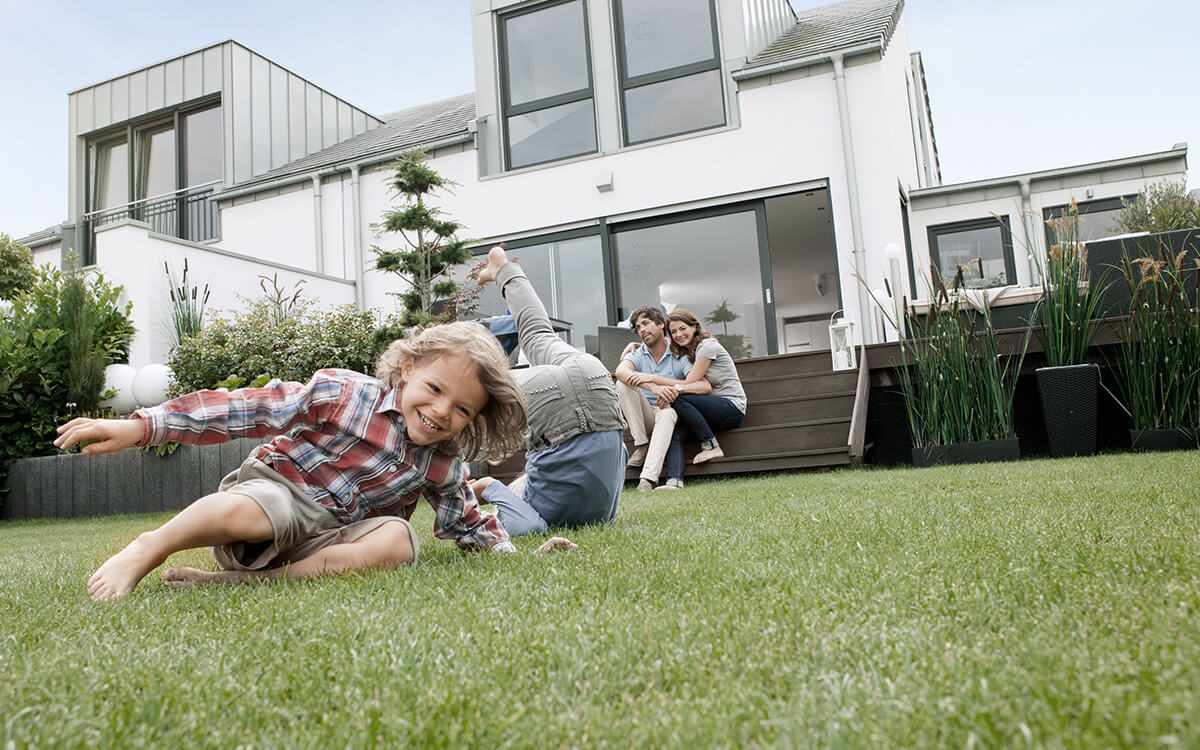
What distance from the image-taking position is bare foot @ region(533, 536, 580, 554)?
2064 mm

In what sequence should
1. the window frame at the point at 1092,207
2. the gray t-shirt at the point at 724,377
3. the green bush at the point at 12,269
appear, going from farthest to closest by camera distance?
1. the window frame at the point at 1092,207
2. the green bush at the point at 12,269
3. the gray t-shirt at the point at 724,377

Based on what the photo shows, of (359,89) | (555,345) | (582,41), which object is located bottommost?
(555,345)

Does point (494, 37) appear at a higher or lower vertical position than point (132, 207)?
higher

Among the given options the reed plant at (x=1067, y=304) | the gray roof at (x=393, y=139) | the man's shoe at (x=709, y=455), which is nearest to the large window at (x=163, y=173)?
the gray roof at (x=393, y=139)

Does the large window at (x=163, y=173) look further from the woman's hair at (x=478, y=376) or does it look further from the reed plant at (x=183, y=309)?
the woman's hair at (x=478, y=376)

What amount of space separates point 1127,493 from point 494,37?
861cm

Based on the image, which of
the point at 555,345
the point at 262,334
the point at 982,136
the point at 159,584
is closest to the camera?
the point at 159,584

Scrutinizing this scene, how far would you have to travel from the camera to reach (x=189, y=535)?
1.66 meters

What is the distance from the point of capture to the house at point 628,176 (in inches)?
307

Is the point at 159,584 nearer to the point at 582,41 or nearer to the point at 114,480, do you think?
the point at 114,480

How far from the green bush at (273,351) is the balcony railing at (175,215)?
14.3 ft

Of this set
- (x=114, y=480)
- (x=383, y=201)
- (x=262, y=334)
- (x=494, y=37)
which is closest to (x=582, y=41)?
(x=494, y=37)

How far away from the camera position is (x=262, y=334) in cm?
700

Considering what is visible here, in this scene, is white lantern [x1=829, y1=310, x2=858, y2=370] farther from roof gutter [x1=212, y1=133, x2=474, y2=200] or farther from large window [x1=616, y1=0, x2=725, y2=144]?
roof gutter [x1=212, y1=133, x2=474, y2=200]
